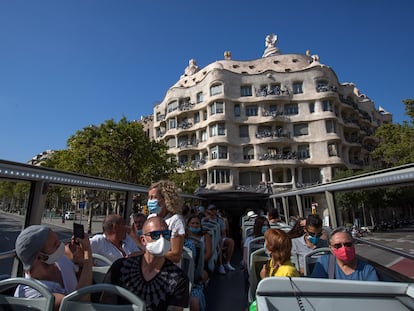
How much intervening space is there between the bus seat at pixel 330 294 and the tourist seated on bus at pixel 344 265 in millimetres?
716

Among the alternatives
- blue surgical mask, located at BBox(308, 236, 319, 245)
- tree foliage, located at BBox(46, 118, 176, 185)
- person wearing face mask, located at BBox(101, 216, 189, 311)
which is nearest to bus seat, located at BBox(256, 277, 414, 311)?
person wearing face mask, located at BBox(101, 216, 189, 311)

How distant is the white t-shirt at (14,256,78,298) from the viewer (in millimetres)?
1824

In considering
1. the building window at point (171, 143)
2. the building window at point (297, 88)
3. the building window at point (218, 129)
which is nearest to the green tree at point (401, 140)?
the building window at point (297, 88)

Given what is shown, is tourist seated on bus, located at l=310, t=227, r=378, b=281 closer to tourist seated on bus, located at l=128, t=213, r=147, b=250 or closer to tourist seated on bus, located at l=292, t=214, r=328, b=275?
tourist seated on bus, located at l=292, t=214, r=328, b=275

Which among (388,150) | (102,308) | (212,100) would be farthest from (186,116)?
(102,308)

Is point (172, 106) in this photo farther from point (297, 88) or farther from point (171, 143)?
point (297, 88)

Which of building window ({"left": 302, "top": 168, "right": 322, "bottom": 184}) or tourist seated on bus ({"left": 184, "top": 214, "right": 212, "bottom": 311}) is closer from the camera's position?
tourist seated on bus ({"left": 184, "top": 214, "right": 212, "bottom": 311})

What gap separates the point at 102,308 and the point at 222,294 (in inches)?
155

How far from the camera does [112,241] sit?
3.26 metres

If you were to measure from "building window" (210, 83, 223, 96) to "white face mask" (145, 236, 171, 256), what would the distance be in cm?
3579

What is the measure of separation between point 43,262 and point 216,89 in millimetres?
36561

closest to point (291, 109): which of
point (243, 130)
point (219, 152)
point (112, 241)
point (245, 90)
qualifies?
point (245, 90)

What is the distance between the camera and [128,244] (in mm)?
3477

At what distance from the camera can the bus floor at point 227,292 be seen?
14.5 ft
